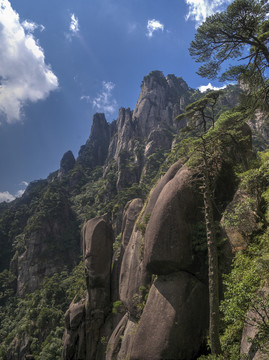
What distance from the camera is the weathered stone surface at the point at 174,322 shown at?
8070mm

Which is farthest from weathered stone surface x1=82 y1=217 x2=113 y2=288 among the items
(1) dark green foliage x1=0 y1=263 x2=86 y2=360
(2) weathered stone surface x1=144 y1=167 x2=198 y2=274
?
(2) weathered stone surface x1=144 y1=167 x2=198 y2=274

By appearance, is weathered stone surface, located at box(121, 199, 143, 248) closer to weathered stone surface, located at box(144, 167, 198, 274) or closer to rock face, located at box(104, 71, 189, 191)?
weathered stone surface, located at box(144, 167, 198, 274)

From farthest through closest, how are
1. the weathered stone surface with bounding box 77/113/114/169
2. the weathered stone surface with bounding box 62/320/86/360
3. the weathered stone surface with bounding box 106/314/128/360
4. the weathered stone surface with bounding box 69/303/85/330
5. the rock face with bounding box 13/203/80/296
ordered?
the weathered stone surface with bounding box 77/113/114/169
the rock face with bounding box 13/203/80/296
the weathered stone surface with bounding box 69/303/85/330
the weathered stone surface with bounding box 62/320/86/360
the weathered stone surface with bounding box 106/314/128/360

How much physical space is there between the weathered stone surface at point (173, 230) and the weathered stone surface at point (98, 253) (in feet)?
32.8

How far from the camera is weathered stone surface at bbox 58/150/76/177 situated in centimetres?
10336

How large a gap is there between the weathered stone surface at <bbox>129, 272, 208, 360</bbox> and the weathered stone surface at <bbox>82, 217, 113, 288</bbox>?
10072mm

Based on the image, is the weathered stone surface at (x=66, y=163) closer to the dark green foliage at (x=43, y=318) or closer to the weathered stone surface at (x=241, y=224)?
the dark green foliage at (x=43, y=318)

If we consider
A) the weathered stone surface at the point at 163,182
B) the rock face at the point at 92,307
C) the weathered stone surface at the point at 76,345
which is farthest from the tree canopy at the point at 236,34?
the weathered stone surface at the point at 76,345

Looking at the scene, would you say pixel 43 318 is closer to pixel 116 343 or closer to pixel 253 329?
pixel 116 343

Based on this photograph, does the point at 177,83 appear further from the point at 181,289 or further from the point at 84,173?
the point at 181,289

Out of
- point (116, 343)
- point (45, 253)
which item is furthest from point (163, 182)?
point (45, 253)

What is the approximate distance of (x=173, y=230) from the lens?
10.1 meters

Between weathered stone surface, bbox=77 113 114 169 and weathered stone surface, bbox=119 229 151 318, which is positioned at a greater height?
weathered stone surface, bbox=77 113 114 169

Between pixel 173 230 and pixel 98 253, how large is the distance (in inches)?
455
